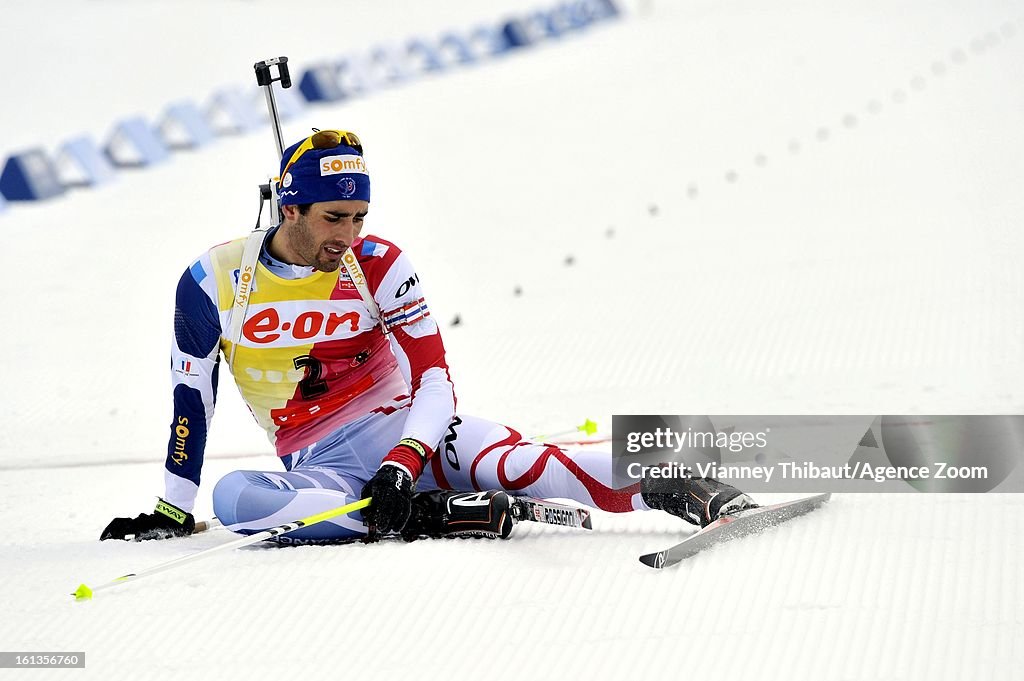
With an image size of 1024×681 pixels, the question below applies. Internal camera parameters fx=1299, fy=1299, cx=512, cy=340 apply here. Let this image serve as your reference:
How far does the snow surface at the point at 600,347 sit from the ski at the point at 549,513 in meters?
0.05

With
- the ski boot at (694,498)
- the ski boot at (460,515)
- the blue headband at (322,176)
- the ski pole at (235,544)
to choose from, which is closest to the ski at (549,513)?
the ski boot at (460,515)

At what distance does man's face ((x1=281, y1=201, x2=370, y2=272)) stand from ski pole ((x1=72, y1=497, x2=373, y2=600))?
61cm

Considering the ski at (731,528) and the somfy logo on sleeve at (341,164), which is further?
the somfy logo on sleeve at (341,164)

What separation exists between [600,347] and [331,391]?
200 centimetres

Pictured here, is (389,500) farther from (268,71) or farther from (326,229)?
(268,71)

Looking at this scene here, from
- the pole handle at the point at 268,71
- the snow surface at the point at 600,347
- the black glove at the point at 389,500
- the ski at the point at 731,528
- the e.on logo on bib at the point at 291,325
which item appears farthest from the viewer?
the pole handle at the point at 268,71

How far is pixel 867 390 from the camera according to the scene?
4449 millimetres

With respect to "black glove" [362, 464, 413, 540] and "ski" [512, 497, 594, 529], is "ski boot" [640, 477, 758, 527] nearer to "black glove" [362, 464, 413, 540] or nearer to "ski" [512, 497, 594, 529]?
"ski" [512, 497, 594, 529]

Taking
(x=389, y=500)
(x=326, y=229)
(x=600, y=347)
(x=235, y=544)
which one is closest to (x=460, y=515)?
(x=389, y=500)

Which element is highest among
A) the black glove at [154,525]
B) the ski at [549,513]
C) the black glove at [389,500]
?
the black glove at [389,500]

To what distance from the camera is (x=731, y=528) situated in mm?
3035

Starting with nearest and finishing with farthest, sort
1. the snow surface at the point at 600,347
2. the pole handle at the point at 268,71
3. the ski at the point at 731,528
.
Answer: the snow surface at the point at 600,347 < the ski at the point at 731,528 < the pole handle at the point at 268,71

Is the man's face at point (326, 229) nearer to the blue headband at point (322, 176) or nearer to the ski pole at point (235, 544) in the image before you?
the blue headband at point (322, 176)

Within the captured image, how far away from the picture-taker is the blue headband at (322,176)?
3174 millimetres
